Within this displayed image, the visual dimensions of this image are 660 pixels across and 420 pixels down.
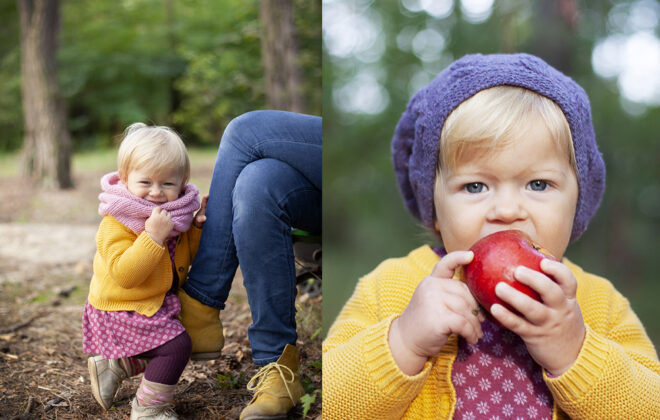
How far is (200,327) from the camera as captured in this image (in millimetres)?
1526

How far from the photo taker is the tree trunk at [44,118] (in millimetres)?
2078

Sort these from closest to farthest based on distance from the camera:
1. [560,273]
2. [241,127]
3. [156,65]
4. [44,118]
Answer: [560,273], [241,127], [44,118], [156,65]

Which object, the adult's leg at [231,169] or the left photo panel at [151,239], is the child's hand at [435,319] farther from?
the adult's leg at [231,169]

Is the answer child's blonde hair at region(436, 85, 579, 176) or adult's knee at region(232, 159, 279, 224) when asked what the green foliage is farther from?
child's blonde hair at region(436, 85, 579, 176)

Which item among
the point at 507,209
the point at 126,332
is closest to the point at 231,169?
the point at 126,332

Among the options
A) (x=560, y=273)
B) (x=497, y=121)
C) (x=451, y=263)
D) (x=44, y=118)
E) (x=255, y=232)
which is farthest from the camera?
(x=44, y=118)

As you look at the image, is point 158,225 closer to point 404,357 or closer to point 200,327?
point 200,327

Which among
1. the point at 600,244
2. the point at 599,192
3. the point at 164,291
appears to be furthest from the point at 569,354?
the point at 600,244

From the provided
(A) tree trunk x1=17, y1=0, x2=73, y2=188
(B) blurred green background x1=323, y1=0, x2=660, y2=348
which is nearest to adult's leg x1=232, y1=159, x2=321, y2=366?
(A) tree trunk x1=17, y1=0, x2=73, y2=188

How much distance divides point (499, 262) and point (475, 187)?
288 millimetres

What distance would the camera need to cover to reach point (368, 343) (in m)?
1.35

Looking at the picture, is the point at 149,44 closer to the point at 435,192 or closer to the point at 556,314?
the point at 435,192

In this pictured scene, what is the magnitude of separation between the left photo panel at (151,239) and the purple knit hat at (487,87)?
1.00 feet

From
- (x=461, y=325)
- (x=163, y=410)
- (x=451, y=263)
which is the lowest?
(x=163, y=410)
